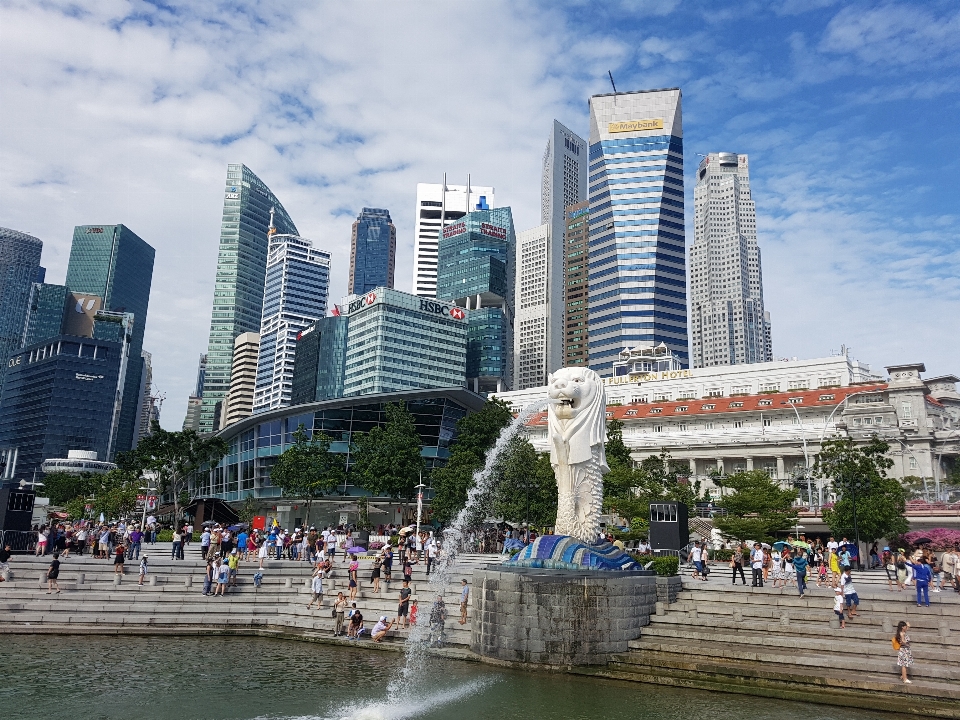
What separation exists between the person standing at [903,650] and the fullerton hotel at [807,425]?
5588 centimetres

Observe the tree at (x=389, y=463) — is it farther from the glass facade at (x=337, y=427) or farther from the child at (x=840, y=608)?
the child at (x=840, y=608)

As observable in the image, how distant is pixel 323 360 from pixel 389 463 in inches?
4954

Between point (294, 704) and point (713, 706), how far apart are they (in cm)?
997

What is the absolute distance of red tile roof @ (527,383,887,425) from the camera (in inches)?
3428

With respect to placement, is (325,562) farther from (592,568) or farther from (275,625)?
(592,568)

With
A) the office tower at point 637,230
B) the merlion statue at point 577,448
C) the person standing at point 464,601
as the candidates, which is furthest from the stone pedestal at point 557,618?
the office tower at point 637,230

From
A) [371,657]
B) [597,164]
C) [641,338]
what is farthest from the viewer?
[597,164]

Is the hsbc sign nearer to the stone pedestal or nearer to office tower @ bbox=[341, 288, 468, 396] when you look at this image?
office tower @ bbox=[341, 288, 468, 396]

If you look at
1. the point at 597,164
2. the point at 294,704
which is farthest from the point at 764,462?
the point at 597,164

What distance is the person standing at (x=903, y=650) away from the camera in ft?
58.2

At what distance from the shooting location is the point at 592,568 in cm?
2344

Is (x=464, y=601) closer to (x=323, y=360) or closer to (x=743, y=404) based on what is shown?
(x=743, y=404)

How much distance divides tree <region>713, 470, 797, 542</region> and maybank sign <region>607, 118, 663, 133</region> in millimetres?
130707

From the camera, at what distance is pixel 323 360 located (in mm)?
182000
